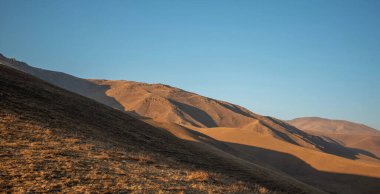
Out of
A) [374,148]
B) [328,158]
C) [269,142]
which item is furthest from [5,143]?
[374,148]

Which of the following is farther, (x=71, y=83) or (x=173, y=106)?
(x=71, y=83)

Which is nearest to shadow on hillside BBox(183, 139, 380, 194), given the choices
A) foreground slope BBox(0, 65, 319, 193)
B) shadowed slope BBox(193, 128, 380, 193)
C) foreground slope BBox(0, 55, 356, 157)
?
shadowed slope BBox(193, 128, 380, 193)

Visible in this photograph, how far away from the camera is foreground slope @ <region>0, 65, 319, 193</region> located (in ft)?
37.8

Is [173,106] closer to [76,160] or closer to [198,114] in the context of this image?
[198,114]

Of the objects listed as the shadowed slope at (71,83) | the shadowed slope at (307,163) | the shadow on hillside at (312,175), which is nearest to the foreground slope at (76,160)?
the shadow on hillside at (312,175)

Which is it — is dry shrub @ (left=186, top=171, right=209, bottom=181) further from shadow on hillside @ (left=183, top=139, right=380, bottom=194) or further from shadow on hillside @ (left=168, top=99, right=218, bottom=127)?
shadow on hillside @ (left=168, top=99, right=218, bottom=127)

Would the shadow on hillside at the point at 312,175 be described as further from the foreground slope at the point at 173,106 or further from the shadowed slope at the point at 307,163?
the foreground slope at the point at 173,106

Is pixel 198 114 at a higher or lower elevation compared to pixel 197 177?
higher

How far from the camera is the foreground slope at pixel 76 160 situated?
11.5 metres

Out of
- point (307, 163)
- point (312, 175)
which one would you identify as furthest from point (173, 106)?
point (312, 175)

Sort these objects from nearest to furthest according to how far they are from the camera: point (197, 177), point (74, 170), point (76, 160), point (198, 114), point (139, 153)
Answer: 1. point (74, 170)
2. point (76, 160)
3. point (197, 177)
4. point (139, 153)
5. point (198, 114)

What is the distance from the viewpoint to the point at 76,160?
566 inches

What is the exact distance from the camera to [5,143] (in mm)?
15102

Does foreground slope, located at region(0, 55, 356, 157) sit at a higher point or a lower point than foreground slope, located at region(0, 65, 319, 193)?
higher
